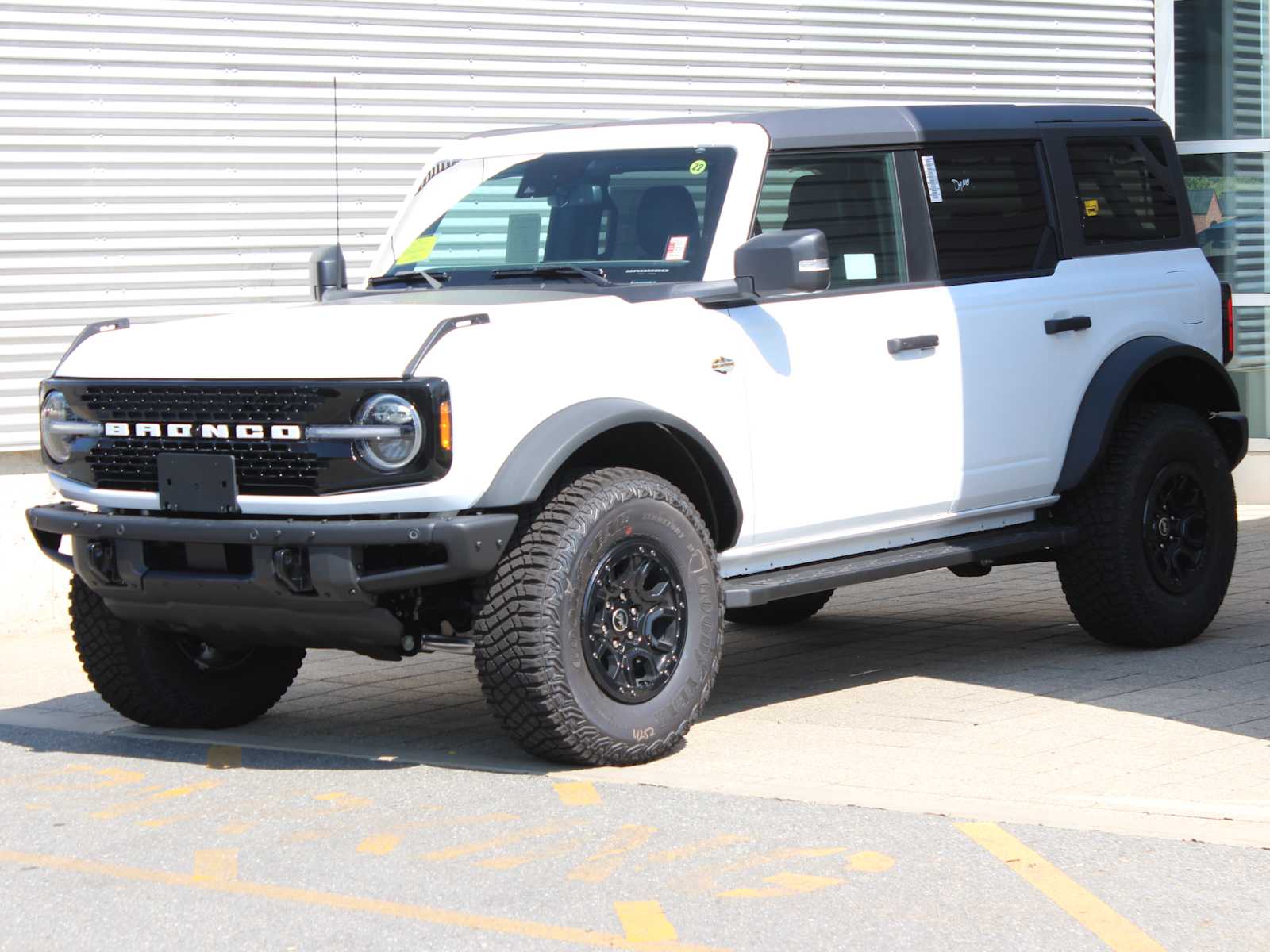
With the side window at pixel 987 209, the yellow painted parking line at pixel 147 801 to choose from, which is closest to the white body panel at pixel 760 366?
the side window at pixel 987 209

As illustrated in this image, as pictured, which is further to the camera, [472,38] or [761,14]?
[761,14]

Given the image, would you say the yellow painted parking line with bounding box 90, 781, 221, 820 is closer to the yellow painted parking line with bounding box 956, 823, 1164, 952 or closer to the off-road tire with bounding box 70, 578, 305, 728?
the off-road tire with bounding box 70, 578, 305, 728

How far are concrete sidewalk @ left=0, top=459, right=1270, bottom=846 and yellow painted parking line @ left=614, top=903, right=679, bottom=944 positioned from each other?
1141mm

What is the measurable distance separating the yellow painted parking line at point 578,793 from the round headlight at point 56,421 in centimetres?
198

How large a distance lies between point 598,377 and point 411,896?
192cm

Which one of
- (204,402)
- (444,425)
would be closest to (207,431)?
(204,402)

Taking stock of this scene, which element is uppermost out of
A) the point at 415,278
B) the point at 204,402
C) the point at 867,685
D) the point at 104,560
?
the point at 415,278

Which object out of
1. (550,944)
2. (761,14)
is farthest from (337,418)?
(761,14)

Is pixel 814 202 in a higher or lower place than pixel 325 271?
higher

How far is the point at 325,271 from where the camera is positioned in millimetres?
7816

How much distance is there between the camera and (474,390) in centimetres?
589

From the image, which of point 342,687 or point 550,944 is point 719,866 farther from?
point 342,687

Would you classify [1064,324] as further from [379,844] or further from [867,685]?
[379,844]

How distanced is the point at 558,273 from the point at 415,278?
2.12ft
